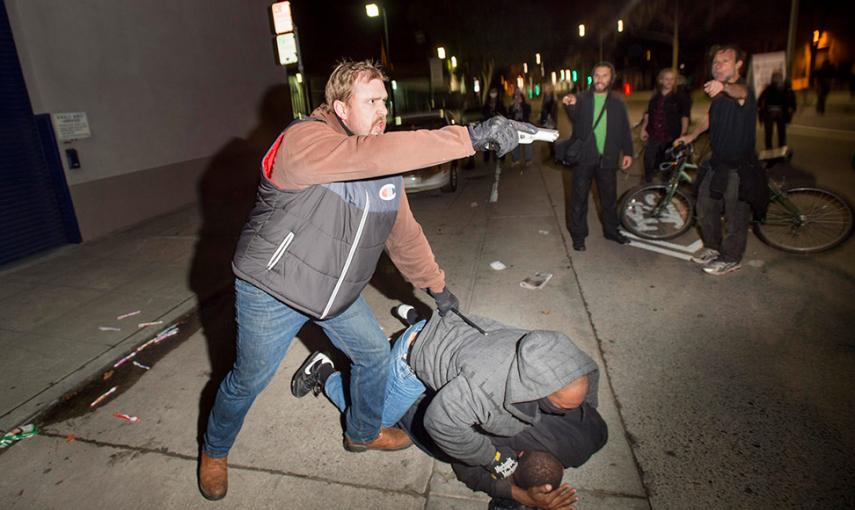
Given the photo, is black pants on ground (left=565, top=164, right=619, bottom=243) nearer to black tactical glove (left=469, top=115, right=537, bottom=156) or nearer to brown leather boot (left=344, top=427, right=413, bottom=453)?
brown leather boot (left=344, top=427, right=413, bottom=453)

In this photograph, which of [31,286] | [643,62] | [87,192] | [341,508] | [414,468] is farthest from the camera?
[643,62]

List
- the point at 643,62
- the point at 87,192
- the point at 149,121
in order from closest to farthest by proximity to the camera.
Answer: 1. the point at 87,192
2. the point at 149,121
3. the point at 643,62

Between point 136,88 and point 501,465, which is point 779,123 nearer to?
point 501,465

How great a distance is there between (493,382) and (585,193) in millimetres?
4076

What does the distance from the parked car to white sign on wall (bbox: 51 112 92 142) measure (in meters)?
5.08

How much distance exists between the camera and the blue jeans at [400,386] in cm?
254

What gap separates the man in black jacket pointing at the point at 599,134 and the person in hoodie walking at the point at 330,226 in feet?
11.7

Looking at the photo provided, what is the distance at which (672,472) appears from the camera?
2.38 m

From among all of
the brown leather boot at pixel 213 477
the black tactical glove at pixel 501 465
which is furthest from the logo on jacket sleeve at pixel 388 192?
the brown leather boot at pixel 213 477

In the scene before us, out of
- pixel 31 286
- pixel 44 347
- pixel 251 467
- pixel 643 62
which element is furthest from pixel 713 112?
pixel 643 62

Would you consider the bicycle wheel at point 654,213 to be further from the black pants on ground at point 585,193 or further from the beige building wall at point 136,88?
the beige building wall at point 136,88

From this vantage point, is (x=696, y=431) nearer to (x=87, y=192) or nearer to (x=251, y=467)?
(x=251, y=467)

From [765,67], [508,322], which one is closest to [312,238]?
[508,322]

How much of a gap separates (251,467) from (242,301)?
115 centimetres
